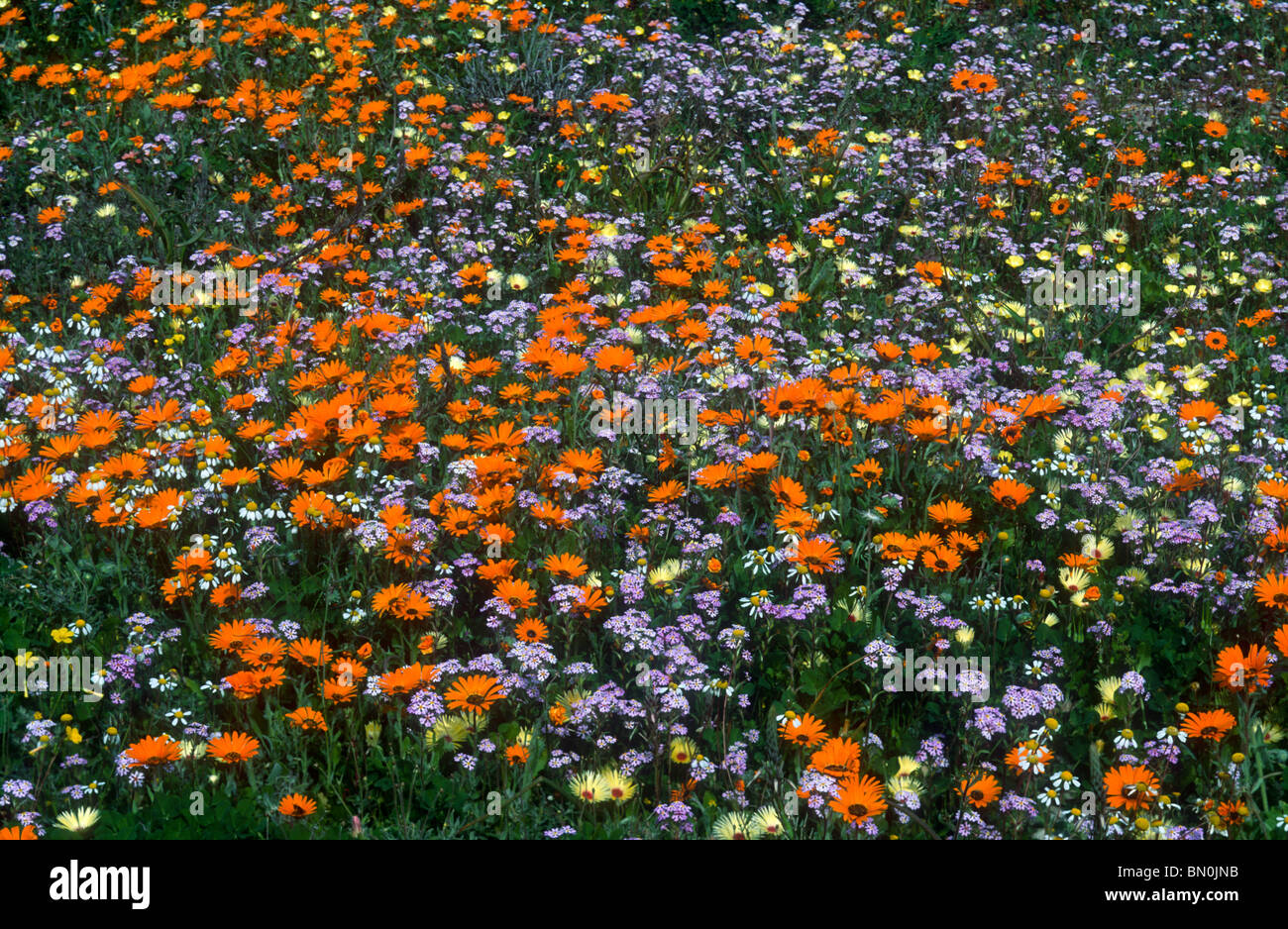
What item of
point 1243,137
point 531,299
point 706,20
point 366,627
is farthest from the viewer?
point 706,20

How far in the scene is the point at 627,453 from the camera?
13.1ft

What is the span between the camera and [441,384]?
4270 mm

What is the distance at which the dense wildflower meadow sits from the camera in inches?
108

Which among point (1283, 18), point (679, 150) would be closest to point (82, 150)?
point (679, 150)

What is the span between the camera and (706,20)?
27.7 ft

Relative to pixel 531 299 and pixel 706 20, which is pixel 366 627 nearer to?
pixel 531 299

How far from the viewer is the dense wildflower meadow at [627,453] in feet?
9.01

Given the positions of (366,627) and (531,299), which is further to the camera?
(531,299)

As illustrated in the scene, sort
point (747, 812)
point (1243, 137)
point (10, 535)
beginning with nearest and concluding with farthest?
point (747, 812), point (10, 535), point (1243, 137)

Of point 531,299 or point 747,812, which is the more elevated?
point 531,299

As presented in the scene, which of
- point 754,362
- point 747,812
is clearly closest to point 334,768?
point 747,812

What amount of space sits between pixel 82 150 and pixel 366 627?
14.3 feet

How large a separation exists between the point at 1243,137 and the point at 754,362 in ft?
13.9

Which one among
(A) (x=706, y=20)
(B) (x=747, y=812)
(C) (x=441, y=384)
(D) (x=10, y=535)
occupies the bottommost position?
(B) (x=747, y=812)
